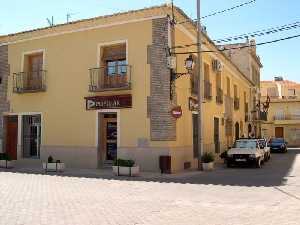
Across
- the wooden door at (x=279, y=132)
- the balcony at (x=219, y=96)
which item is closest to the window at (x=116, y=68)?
the balcony at (x=219, y=96)

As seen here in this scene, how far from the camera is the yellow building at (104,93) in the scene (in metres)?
16.7

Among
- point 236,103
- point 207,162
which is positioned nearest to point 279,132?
point 236,103

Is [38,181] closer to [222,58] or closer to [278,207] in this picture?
[278,207]

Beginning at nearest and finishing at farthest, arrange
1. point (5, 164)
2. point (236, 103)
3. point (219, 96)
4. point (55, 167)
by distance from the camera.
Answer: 1. point (55, 167)
2. point (5, 164)
3. point (219, 96)
4. point (236, 103)

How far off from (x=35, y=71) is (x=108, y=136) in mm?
5090

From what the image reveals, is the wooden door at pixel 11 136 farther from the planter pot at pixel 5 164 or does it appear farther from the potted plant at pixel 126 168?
the potted plant at pixel 126 168

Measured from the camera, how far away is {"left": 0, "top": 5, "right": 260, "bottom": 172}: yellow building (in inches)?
659

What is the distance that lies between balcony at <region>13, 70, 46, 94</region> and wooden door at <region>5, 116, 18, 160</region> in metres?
1.66

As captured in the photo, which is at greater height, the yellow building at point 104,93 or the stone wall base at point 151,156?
the yellow building at point 104,93

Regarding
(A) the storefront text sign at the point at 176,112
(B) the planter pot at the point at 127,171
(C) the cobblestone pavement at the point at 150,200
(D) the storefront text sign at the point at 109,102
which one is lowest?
(C) the cobblestone pavement at the point at 150,200

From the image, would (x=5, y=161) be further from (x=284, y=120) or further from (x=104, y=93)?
(x=284, y=120)

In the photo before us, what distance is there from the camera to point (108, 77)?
18.1 metres

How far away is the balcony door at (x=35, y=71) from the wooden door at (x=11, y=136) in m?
2.00

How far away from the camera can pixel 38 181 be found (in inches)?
530
